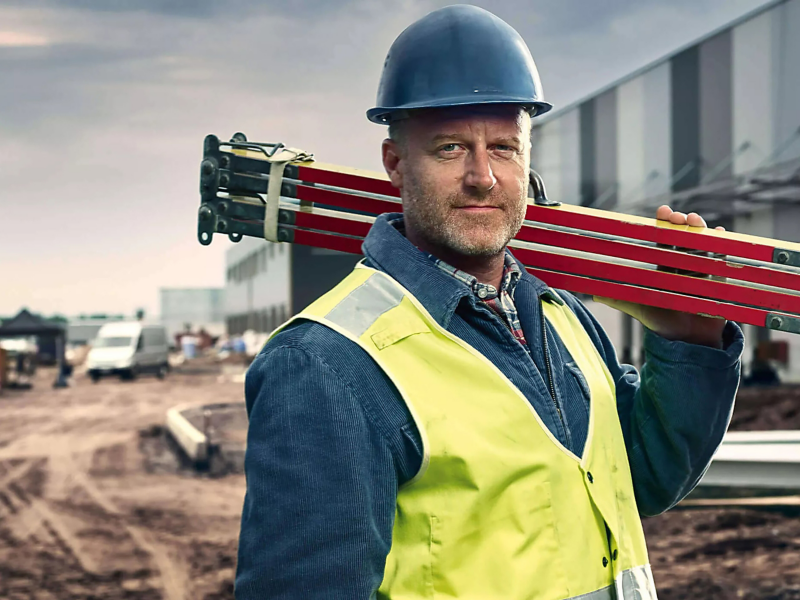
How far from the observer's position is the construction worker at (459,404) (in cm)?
156

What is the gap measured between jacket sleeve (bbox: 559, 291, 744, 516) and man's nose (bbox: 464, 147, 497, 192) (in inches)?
26.0

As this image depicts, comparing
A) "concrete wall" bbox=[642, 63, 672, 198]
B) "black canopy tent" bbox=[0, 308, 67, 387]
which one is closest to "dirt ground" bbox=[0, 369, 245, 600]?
"black canopy tent" bbox=[0, 308, 67, 387]

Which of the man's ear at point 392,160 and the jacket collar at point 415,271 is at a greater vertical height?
the man's ear at point 392,160

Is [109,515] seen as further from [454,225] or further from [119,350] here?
[119,350]

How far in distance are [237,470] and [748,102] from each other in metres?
13.6

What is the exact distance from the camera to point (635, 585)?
1.89 m

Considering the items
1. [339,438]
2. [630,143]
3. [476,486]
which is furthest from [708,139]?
[339,438]

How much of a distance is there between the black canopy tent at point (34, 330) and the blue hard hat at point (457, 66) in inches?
1121

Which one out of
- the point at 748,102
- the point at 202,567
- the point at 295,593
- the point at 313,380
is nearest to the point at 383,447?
the point at 313,380

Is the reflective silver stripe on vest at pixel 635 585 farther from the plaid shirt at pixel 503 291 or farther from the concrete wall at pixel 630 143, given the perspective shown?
the concrete wall at pixel 630 143

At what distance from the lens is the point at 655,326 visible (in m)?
2.25

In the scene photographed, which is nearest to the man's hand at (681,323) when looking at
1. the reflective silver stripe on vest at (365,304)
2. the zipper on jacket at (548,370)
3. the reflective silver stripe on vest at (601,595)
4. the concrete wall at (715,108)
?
the zipper on jacket at (548,370)

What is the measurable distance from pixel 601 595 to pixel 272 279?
40109 mm

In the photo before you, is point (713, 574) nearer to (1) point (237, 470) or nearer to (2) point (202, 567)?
(2) point (202, 567)
